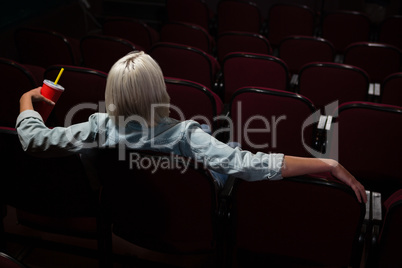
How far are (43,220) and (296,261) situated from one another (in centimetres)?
118

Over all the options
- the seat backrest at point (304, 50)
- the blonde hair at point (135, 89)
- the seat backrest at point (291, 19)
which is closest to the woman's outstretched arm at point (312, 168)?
the blonde hair at point (135, 89)

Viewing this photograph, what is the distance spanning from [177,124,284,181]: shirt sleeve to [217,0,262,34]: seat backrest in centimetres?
384

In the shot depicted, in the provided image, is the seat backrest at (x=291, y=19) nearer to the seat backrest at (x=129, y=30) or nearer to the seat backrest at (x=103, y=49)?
the seat backrest at (x=129, y=30)

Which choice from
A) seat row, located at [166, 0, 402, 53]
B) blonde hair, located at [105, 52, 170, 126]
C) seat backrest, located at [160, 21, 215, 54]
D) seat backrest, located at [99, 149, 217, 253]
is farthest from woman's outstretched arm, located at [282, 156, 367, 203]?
seat row, located at [166, 0, 402, 53]

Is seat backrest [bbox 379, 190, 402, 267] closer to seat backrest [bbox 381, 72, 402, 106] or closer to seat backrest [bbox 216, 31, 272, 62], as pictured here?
seat backrest [bbox 381, 72, 402, 106]

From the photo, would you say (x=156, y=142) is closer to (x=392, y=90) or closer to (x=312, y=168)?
(x=312, y=168)

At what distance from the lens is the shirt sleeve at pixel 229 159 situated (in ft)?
5.13

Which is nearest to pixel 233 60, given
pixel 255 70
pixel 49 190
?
pixel 255 70

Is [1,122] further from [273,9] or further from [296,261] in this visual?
[273,9]

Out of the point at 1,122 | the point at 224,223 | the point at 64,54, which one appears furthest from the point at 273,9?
the point at 224,223

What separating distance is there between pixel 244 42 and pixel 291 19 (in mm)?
1399

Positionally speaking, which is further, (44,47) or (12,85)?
(44,47)

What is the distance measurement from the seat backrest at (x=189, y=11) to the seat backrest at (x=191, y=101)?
116 inches

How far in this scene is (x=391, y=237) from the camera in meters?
1.60
